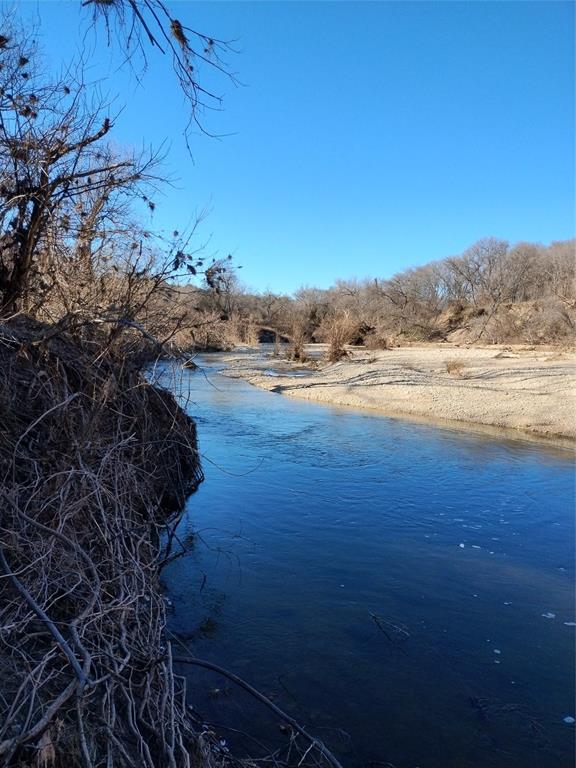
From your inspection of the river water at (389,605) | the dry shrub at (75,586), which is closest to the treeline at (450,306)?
the river water at (389,605)

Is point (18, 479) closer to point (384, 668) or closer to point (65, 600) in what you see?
point (65, 600)

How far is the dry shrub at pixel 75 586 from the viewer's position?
2633 mm

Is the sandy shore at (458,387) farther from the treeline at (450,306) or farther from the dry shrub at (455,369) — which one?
the treeline at (450,306)

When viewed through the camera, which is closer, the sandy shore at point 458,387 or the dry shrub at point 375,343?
the sandy shore at point 458,387

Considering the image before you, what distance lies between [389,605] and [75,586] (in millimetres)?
3188

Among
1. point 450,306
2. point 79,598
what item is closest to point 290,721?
point 79,598

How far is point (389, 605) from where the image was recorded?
17.7ft

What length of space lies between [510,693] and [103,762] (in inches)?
120

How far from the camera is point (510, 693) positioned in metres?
4.14

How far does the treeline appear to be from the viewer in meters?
37.8

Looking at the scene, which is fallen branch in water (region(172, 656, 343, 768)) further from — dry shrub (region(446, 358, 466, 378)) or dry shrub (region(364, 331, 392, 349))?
dry shrub (region(364, 331, 392, 349))

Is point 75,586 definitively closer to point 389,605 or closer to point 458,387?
point 389,605

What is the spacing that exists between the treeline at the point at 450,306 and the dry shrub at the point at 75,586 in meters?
26.6

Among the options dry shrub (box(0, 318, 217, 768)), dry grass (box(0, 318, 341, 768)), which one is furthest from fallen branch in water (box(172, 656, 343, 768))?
dry shrub (box(0, 318, 217, 768))
